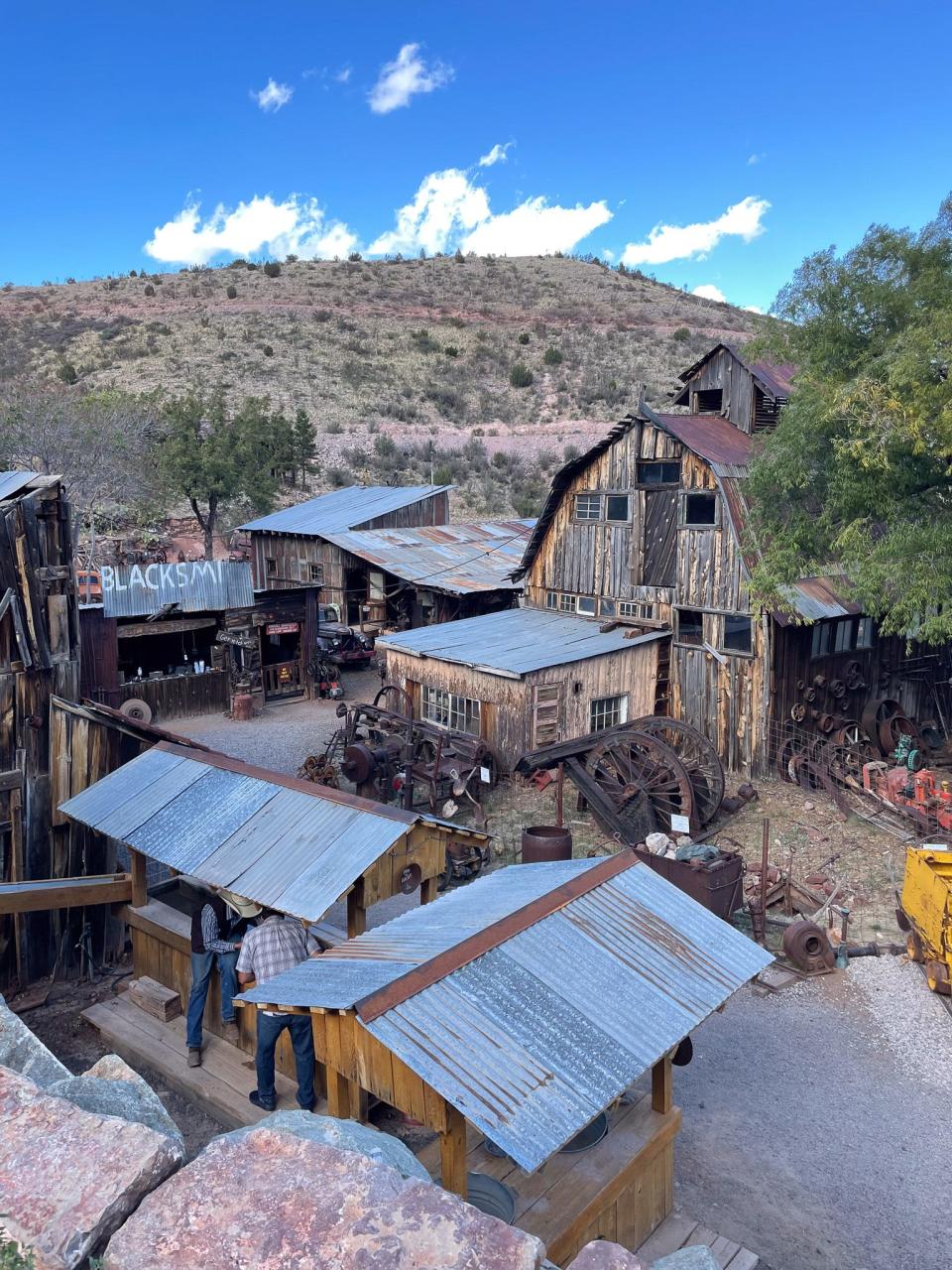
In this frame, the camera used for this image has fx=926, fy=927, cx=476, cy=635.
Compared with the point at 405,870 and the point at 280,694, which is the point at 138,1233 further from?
the point at 280,694

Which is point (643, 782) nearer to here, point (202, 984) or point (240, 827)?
point (240, 827)

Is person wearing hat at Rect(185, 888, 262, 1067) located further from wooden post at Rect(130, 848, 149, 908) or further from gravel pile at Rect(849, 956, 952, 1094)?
gravel pile at Rect(849, 956, 952, 1094)

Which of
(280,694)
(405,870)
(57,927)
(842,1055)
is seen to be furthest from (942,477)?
(280,694)

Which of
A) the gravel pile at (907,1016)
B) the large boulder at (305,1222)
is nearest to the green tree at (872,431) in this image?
the gravel pile at (907,1016)

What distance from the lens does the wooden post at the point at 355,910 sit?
301 inches

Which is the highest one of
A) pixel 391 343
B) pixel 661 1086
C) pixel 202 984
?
pixel 391 343

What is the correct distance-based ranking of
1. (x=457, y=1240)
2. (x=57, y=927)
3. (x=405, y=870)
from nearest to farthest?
(x=457, y=1240) < (x=405, y=870) < (x=57, y=927)

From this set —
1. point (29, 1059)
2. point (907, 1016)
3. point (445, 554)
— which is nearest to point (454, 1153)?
point (29, 1059)

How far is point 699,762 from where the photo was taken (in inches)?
653

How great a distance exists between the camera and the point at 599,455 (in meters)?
19.9

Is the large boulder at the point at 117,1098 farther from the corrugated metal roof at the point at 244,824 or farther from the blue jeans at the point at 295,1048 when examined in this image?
the blue jeans at the point at 295,1048

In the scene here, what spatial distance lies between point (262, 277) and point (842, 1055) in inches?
2997

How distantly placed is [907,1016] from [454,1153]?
7340mm

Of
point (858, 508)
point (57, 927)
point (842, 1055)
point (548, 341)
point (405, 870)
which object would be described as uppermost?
point (548, 341)
